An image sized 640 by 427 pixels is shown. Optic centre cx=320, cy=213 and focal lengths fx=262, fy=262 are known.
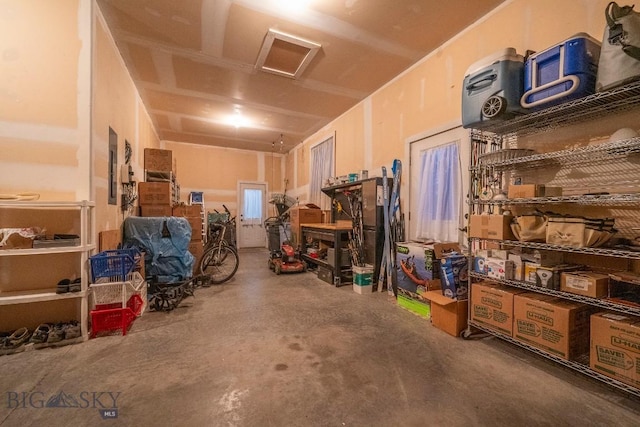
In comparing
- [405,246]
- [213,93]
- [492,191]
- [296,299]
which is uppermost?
[213,93]

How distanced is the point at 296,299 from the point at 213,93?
12.1 ft

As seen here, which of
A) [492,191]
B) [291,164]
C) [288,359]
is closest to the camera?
[288,359]

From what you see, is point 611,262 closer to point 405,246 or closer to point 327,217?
point 405,246

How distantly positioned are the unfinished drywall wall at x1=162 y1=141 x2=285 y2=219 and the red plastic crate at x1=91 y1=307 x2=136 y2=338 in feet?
18.1

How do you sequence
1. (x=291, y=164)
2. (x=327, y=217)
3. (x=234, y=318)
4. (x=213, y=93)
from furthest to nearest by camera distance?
(x=291, y=164)
(x=327, y=217)
(x=213, y=93)
(x=234, y=318)

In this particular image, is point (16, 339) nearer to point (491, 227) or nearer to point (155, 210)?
point (155, 210)

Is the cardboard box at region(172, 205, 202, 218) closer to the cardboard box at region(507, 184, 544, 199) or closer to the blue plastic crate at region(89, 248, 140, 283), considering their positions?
the blue plastic crate at region(89, 248, 140, 283)

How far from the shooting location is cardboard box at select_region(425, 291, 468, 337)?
236 cm

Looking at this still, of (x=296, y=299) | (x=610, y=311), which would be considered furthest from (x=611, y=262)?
(x=296, y=299)

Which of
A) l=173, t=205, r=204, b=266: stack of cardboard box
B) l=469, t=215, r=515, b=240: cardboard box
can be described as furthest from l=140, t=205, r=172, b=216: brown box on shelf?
l=469, t=215, r=515, b=240: cardboard box

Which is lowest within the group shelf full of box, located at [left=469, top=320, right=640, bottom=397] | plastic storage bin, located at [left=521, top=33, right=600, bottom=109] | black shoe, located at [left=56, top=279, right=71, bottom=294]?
shelf full of box, located at [left=469, top=320, right=640, bottom=397]

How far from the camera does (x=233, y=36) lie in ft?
9.91

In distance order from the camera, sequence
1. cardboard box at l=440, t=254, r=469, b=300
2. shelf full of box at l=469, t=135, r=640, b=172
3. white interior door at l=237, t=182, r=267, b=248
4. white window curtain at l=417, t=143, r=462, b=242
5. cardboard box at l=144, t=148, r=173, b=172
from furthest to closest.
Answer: white interior door at l=237, t=182, r=267, b=248
cardboard box at l=144, t=148, r=173, b=172
white window curtain at l=417, t=143, r=462, b=242
cardboard box at l=440, t=254, r=469, b=300
shelf full of box at l=469, t=135, r=640, b=172

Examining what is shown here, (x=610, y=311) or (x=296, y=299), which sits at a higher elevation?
(x=610, y=311)
